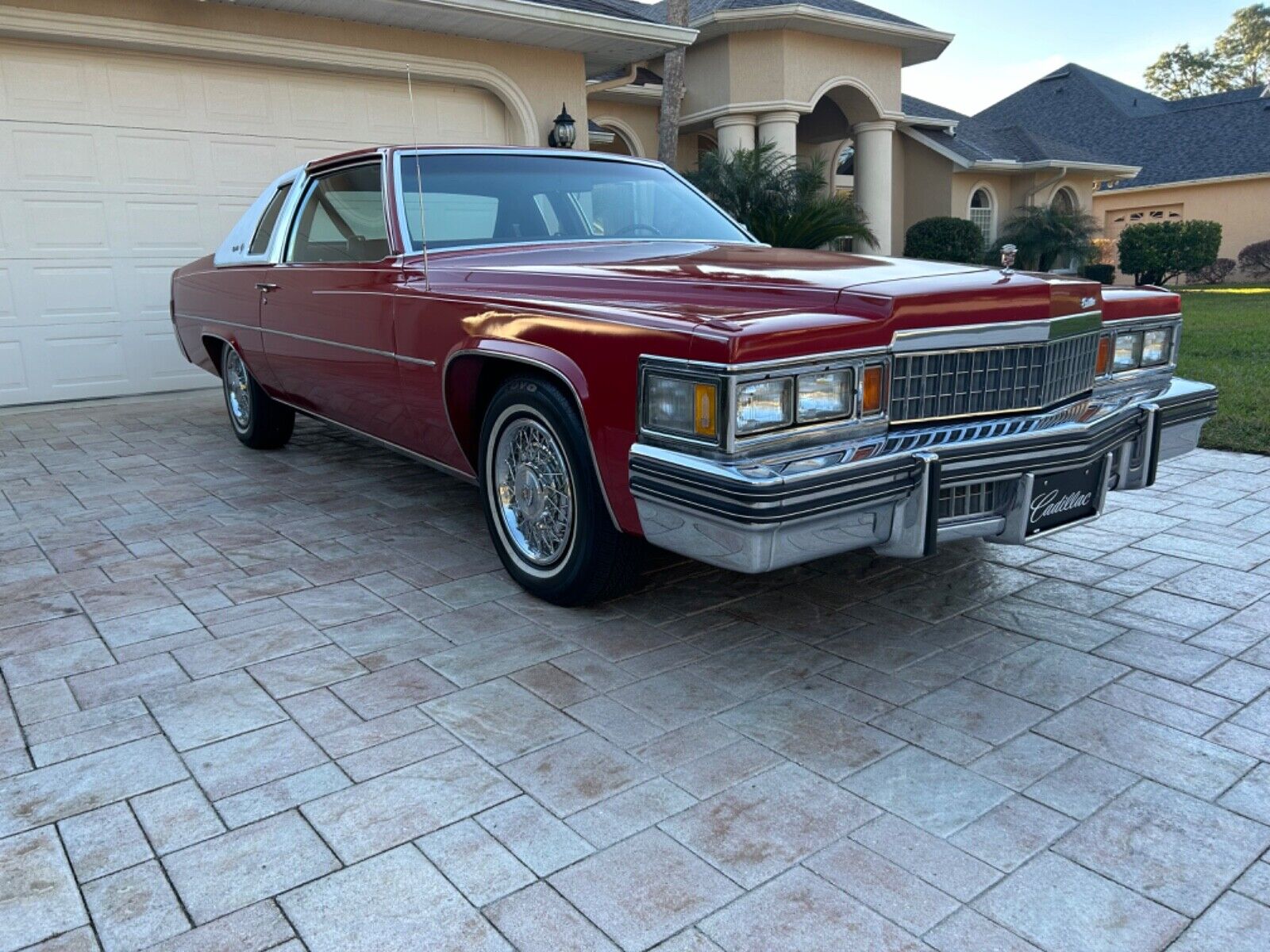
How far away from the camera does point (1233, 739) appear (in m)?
2.57

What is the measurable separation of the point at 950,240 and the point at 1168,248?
1046cm

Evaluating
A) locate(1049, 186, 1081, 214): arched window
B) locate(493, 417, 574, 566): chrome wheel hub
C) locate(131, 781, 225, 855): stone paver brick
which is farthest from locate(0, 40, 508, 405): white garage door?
locate(1049, 186, 1081, 214): arched window

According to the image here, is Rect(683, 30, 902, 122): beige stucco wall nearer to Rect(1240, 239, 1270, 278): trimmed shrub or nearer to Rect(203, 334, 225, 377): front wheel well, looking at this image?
Rect(203, 334, 225, 377): front wheel well

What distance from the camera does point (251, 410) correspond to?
19.8 ft

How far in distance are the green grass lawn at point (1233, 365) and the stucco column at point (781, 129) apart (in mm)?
6403

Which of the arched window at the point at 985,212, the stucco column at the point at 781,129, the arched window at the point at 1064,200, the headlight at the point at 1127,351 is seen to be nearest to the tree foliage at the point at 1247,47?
the arched window at the point at 1064,200

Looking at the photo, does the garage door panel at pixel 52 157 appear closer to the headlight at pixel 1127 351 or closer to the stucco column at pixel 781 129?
the headlight at pixel 1127 351

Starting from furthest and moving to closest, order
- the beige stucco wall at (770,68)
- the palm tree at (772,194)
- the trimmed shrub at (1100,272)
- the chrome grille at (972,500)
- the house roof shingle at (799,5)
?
the trimmed shrub at (1100,272)
the beige stucco wall at (770,68)
the house roof shingle at (799,5)
the palm tree at (772,194)
the chrome grille at (972,500)

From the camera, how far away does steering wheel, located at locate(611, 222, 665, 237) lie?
4.28m

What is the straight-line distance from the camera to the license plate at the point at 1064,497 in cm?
293

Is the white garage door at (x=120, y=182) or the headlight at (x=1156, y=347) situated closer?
the headlight at (x=1156, y=347)

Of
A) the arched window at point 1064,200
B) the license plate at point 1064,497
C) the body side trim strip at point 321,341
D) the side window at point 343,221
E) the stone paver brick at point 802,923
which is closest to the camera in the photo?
the stone paver brick at point 802,923

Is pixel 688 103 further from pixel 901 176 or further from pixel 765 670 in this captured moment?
pixel 765 670

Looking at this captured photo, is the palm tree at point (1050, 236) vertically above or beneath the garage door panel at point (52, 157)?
beneath
